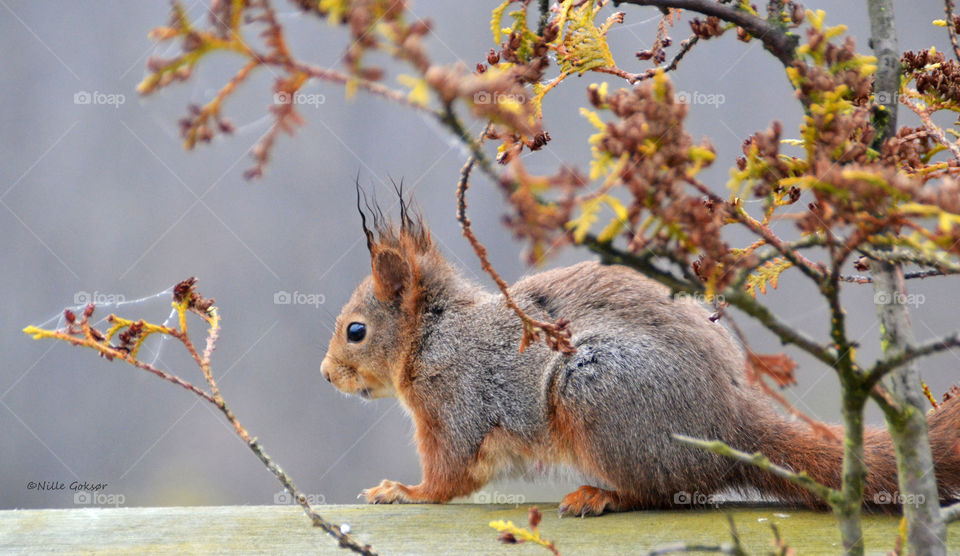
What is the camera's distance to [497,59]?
1.10 meters

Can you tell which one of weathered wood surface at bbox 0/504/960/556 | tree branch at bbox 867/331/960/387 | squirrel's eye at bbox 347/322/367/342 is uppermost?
tree branch at bbox 867/331/960/387

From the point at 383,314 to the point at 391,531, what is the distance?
31.0 inches

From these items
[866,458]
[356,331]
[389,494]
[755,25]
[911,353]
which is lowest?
[389,494]

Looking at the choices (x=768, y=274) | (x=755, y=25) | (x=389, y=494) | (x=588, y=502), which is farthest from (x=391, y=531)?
(x=755, y=25)

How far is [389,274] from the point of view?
82.1 inches

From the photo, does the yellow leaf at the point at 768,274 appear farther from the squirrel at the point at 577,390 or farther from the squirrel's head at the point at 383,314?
the squirrel's head at the point at 383,314

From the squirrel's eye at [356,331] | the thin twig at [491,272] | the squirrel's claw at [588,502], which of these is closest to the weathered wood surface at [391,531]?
the squirrel's claw at [588,502]

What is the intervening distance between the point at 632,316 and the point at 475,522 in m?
0.52

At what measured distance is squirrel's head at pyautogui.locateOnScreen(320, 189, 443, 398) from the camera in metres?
2.08

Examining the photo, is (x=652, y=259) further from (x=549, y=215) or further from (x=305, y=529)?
(x=305, y=529)

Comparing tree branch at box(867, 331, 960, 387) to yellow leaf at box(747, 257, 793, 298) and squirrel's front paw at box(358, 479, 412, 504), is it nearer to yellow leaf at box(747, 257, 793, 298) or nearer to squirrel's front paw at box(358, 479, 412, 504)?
yellow leaf at box(747, 257, 793, 298)

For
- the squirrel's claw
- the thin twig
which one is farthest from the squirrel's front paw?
the thin twig

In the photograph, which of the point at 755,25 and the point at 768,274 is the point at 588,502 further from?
the point at 755,25

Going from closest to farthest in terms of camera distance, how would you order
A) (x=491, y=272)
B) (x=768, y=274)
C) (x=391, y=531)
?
(x=491, y=272) → (x=768, y=274) → (x=391, y=531)
